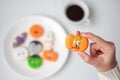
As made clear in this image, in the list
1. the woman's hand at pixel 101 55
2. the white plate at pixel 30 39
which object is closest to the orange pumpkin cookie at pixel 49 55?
the white plate at pixel 30 39

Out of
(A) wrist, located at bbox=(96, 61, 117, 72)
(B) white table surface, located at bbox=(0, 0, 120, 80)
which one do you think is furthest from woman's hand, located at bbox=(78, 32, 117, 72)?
(B) white table surface, located at bbox=(0, 0, 120, 80)

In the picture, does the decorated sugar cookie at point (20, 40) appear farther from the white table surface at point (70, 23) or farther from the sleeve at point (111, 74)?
the sleeve at point (111, 74)

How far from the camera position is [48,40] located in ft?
2.16

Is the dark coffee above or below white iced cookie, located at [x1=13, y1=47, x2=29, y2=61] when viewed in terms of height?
above

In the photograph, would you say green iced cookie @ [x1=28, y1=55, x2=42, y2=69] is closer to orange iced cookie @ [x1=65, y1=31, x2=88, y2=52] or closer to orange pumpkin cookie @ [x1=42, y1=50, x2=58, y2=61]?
orange pumpkin cookie @ [x1=42, y1=50, x2=58, y2=61]

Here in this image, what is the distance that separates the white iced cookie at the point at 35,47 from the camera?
65cm

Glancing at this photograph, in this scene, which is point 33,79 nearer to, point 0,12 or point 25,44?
point 25,44

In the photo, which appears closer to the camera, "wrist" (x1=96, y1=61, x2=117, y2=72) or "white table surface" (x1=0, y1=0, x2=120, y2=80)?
"wrist" (x1=96, y1=61, x2=117, y2=72)

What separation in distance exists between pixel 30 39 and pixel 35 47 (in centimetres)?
3

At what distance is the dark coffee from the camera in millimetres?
657

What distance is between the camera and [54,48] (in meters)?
0.66

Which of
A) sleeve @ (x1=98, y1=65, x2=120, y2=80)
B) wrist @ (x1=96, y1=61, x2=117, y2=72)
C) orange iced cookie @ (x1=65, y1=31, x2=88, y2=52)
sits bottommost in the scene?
sleeve @ (x1=98, y1=65, x2=120, y2=80)

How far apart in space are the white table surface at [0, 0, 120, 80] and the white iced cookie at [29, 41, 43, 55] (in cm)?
8

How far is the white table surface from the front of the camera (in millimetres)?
663
